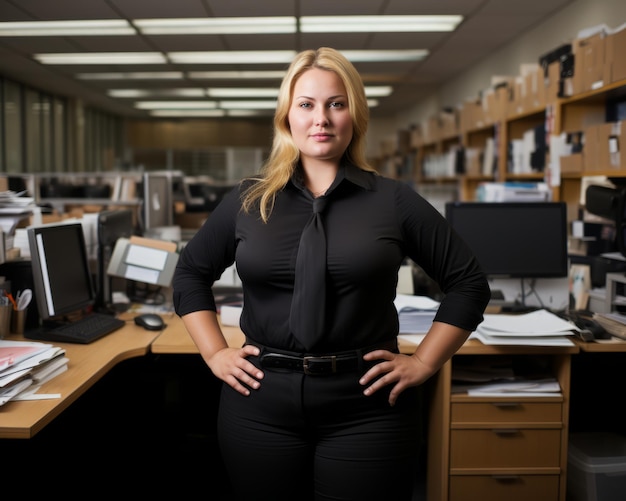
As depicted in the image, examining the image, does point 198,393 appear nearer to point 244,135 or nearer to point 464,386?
point 464,386

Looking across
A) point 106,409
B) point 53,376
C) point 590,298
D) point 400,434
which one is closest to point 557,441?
point 590,298

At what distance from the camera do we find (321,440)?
1.29 meters

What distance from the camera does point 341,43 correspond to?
6355 millimetres

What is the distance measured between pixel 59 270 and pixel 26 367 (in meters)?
0.69

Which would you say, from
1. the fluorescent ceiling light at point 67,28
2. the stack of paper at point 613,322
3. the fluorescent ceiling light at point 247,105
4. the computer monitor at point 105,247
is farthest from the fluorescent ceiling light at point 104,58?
the stack of paper at point 613,322

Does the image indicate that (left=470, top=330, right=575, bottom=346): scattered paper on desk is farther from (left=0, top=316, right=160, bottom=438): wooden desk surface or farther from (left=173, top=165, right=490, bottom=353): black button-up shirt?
(left=0, top=316, right=160, bottom=438): wooden desk surface

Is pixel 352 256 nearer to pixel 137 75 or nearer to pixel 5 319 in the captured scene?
→ pixel 5 319

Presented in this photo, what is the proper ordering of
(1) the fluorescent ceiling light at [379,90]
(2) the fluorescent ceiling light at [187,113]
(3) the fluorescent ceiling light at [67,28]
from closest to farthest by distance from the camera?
(3) the fluorescent ceiling light at [67,28] → (1) the fluorescent ceiling light at [379,90] → (2) the fluorescent ceiling light at [187,113]

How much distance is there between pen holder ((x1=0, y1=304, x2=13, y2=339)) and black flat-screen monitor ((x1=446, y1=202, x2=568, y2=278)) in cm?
164

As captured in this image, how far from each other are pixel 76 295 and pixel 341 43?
472 centimetres

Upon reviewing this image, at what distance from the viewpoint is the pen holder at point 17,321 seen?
223 cm

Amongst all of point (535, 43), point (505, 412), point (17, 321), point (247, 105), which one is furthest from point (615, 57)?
point (247, 105)

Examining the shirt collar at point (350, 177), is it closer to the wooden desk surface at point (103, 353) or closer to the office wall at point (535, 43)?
the wooden desk surface at point (103, 353)

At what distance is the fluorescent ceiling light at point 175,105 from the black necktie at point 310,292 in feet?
33.0
